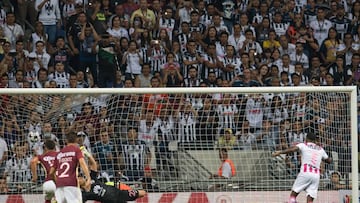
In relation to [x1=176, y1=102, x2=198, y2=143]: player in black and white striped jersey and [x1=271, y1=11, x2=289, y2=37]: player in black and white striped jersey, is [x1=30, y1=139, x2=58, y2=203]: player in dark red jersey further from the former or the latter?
[x1=271, y1=11, x2=289, y2=37]: player in black and white striped jersey

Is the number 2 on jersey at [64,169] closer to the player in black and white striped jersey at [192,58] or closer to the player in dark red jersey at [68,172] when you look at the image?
the player in dark red jersey at [68,172]

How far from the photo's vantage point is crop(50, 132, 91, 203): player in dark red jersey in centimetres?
1623

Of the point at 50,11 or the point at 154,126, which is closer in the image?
the point at 154,126

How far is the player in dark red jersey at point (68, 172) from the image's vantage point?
53.3 ft

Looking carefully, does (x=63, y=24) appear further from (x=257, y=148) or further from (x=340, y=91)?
(x=340, y=91)

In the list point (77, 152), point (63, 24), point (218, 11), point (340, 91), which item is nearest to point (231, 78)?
point (218, 11)

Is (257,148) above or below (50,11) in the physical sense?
below

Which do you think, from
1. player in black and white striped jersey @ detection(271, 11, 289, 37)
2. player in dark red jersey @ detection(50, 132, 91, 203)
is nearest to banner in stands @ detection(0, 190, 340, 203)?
player in dark red jersey @ detection(50, 132, 91, 203)

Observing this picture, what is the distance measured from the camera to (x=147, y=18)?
23.8m

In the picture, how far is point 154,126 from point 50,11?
18.4 feet

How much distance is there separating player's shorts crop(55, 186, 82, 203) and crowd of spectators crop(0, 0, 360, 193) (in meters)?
2.68

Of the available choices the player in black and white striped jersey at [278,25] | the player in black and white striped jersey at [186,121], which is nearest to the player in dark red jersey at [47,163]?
the player in black and white striped jersey at [186,121]

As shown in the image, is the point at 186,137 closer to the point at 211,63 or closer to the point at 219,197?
the point at 219,197

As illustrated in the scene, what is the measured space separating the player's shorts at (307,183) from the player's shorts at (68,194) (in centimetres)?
433
